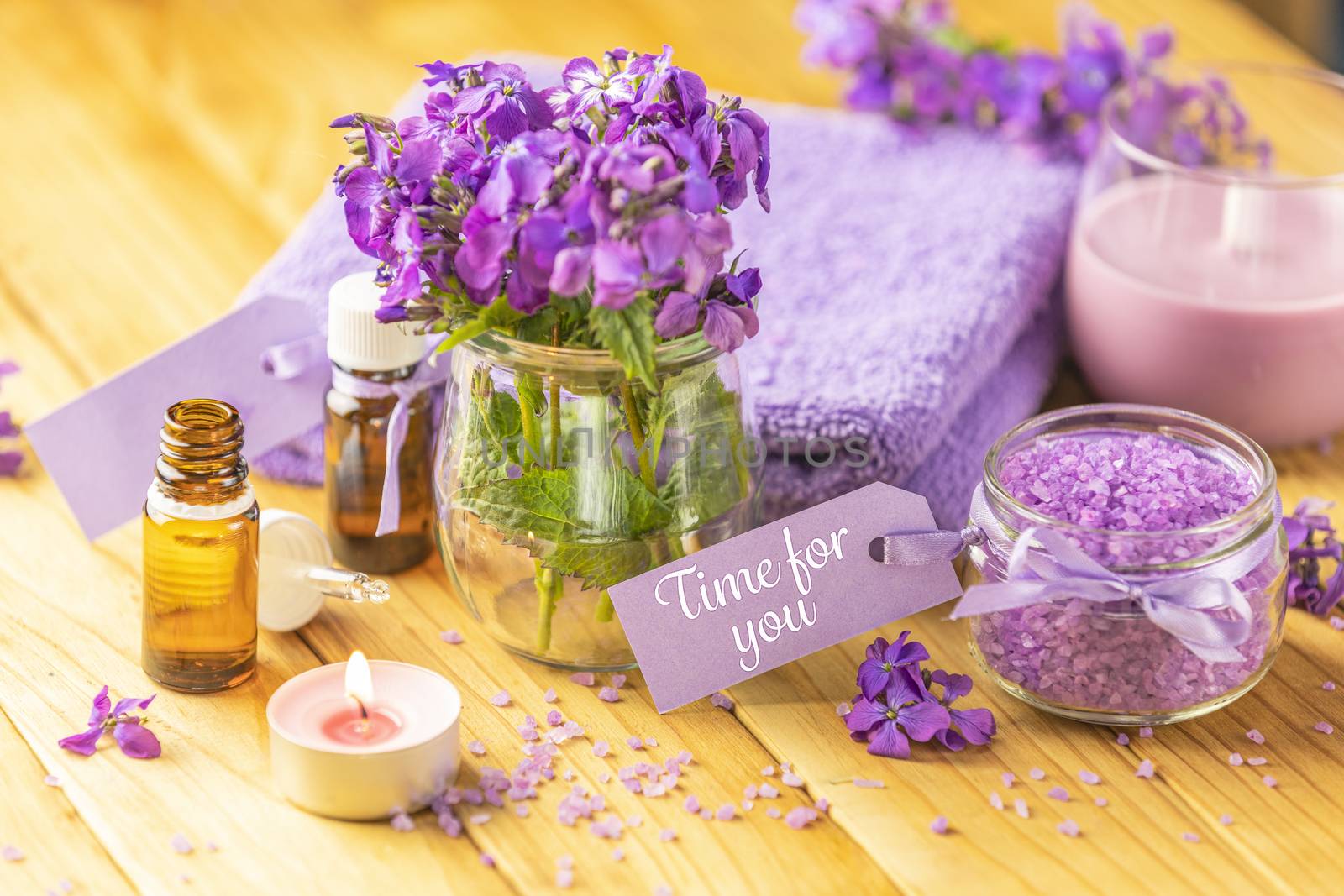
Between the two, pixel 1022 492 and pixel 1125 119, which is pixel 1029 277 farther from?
pixel 1022 492

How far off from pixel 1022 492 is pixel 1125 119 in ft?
1.60

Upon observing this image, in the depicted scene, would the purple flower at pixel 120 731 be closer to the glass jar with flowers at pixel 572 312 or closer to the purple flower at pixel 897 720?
the glass jar with flowers at pixel 572 312

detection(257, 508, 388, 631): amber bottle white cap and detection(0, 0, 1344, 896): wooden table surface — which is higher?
detection(257, 508, 388, 631): amber bottle white cap

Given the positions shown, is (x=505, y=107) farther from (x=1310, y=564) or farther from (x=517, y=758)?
(x=1310, y=564)

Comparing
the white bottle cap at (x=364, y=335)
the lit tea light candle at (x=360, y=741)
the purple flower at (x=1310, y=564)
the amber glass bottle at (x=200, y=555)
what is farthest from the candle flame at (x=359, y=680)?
the purple flower at (x=1310, y=564)

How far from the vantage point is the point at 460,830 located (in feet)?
2.69

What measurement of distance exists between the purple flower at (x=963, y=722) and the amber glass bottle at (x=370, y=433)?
13.9 inches

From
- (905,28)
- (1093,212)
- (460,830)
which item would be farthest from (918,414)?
(905,28)

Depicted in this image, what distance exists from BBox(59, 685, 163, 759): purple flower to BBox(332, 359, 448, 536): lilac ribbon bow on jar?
0.59 feet

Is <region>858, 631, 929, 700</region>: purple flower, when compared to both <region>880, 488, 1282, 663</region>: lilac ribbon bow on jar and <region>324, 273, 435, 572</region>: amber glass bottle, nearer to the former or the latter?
<region>880, 488, 1282, 663</region>: lilac ribbon bow on jar

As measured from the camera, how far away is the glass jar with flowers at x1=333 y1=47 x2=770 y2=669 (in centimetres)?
76

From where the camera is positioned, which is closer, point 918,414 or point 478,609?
point 478,609

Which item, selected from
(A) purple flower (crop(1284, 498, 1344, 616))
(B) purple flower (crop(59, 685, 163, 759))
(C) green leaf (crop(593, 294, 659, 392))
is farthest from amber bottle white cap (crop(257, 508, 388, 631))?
(A) purple flower (crop(1284, 498, 1344, 616))

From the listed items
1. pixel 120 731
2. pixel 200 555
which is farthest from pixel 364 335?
pixel 120 731
